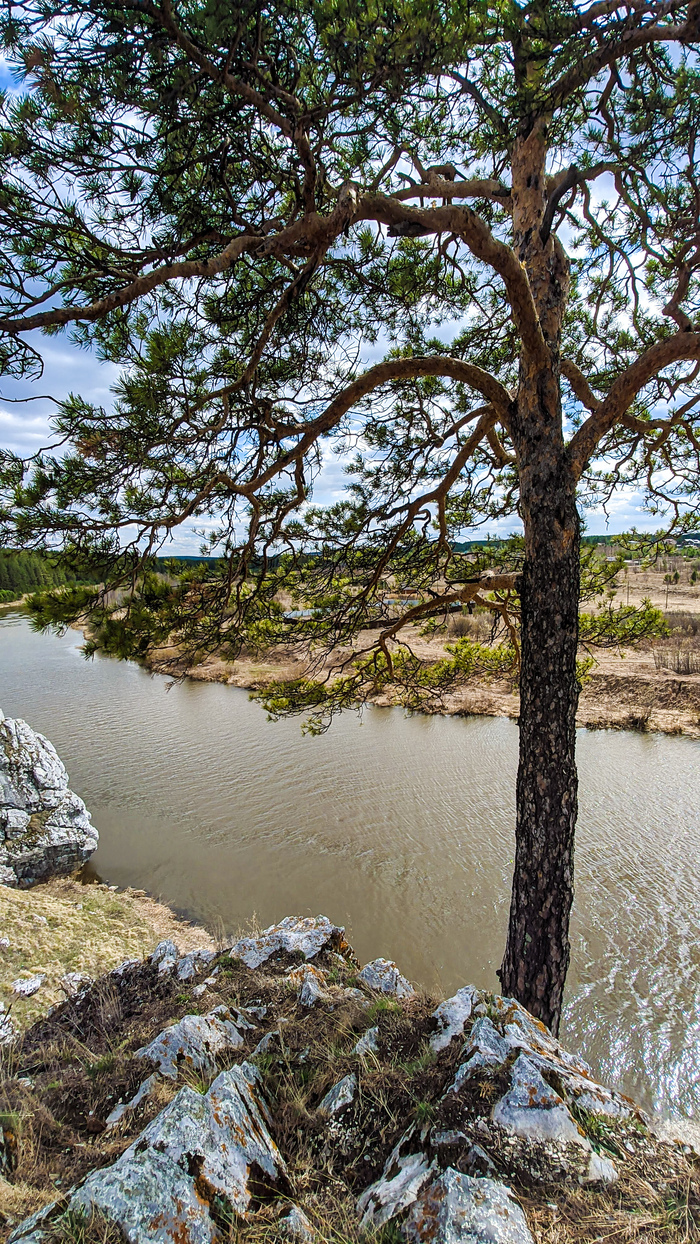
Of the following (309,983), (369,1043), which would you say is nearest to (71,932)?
(309,983)

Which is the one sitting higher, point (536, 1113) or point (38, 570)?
point (38, 570)

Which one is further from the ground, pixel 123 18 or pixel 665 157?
pixel 665 157

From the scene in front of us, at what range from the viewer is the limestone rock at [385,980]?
2.54 meters

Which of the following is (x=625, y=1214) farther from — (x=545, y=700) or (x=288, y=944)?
(x=288, y=944)

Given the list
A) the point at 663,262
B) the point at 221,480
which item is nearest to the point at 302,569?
the point at 221,480

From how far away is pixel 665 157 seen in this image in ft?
8.03

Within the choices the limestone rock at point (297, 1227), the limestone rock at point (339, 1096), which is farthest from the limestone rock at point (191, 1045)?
the limestone rock at point (297, 1227)

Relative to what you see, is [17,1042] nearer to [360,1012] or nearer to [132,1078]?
[132,1078]

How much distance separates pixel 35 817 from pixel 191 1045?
5459mm

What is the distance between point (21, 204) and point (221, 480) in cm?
118

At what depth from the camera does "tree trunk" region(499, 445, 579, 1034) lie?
2.36m

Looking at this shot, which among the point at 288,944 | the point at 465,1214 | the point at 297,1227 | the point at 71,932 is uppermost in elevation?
the point at 465,1214

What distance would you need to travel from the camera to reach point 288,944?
301 cm

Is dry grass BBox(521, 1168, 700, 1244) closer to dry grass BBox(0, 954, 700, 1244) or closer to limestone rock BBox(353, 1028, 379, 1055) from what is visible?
dry grass BBox(0, 954, 700, 1244)
